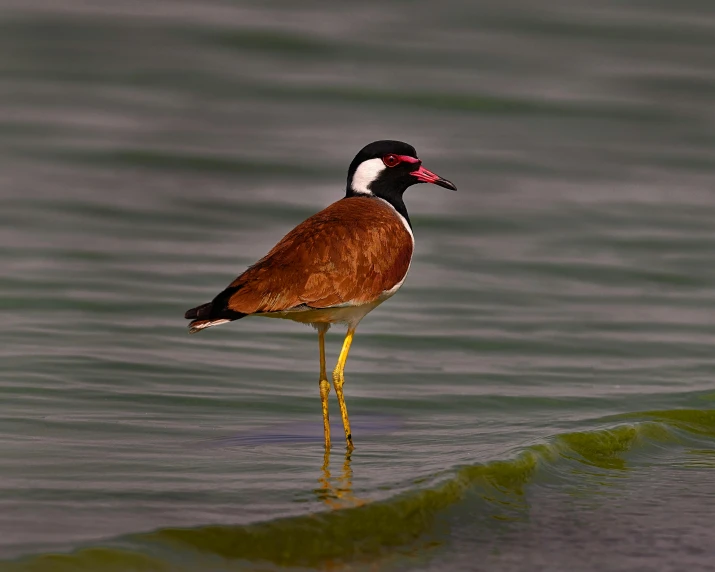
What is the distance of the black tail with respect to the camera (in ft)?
21.3

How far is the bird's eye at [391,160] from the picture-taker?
830cm

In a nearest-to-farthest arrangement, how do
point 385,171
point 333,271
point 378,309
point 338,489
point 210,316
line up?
point 338,489 → point 210,316 → point 333,271 → point 385,171 → point 378,309

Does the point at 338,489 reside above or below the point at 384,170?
below

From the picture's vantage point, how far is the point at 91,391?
8.30 metres

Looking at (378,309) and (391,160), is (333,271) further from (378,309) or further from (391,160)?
(378,309)

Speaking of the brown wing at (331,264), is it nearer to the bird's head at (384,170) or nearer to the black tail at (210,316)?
the black tail at (210,316)

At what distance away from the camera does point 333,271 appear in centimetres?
713

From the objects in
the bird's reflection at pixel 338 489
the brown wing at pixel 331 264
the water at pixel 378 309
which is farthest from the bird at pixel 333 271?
the water at pixel 378 309

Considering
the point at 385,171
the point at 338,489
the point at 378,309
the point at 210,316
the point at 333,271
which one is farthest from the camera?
the point at 378,309

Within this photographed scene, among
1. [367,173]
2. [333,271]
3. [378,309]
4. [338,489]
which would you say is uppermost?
[367,173]

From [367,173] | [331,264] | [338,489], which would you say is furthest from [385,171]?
[338,489]

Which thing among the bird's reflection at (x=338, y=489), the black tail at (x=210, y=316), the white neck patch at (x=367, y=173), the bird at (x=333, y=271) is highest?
the white neck patch at (x=367, y=173)

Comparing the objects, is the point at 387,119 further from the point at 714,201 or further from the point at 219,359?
the point at 219,359

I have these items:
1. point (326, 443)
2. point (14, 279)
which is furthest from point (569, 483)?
point (14, 279)
